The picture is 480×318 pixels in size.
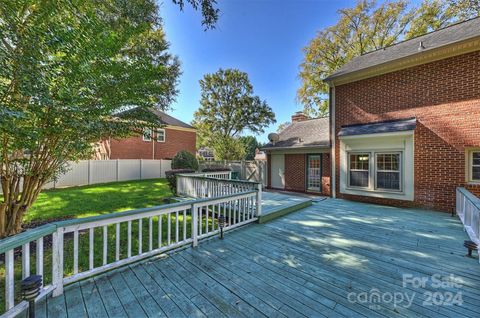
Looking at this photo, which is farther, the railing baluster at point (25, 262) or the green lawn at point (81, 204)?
the green lawn at point (81, 204)

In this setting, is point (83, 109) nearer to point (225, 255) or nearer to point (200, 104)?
point (225, 255)

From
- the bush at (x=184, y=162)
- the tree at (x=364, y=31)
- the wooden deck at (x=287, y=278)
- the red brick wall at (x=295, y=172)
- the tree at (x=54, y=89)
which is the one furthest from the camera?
the tree at (x=364, y=31)

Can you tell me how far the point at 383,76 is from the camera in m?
7.29

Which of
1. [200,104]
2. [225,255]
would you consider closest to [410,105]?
[225,255]

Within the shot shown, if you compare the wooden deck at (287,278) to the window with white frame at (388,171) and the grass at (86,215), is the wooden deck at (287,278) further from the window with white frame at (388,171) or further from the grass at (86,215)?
the window with white frame at (388,171)

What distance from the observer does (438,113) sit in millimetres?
6320

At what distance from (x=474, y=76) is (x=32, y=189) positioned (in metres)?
11.7

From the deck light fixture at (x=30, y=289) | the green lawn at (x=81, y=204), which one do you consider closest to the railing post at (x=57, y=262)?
the deck light fixture at (x=30, y=289)

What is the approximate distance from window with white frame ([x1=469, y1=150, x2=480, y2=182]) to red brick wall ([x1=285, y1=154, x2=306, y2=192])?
5.92 meters

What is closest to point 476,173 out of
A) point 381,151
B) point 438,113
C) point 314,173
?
point 438,113

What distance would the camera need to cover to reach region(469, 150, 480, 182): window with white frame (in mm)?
5914

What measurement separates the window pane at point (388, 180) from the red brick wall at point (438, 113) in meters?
0.50

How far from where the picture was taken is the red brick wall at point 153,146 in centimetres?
1670

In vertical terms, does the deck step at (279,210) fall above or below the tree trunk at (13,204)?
below
